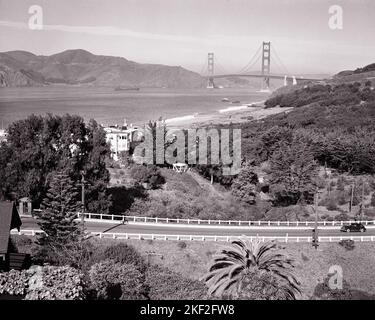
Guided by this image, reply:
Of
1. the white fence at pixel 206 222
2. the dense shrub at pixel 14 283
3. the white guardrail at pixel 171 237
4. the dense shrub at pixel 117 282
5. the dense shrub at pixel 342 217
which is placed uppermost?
the dense shrub at pixel 14 283

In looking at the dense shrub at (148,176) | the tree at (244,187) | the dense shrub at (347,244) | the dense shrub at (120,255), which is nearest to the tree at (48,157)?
the dense shrub at (148,176)

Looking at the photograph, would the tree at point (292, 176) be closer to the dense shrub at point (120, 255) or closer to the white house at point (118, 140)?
the white house at point (118, 140)

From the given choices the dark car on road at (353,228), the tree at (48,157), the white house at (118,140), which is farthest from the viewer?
the white house at (118,140)

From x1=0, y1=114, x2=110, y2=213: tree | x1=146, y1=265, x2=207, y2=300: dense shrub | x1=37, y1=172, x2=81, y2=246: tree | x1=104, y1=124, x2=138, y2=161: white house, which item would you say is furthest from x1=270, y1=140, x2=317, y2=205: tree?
x1=146, y1=265, x2=207, y2=300: dense shrub

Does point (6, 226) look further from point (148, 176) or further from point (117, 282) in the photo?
point (148, 176)

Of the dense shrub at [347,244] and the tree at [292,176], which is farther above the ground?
the tree at [292,176]

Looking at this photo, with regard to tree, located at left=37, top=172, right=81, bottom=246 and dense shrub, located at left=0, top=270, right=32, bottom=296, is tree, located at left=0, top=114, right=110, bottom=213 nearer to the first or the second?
tree, located at left=37, top=172, right=81, bottom=246

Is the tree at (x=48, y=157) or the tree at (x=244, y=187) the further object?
the tree at (x=244, y=187)

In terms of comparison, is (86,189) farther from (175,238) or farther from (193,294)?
(193,294)
